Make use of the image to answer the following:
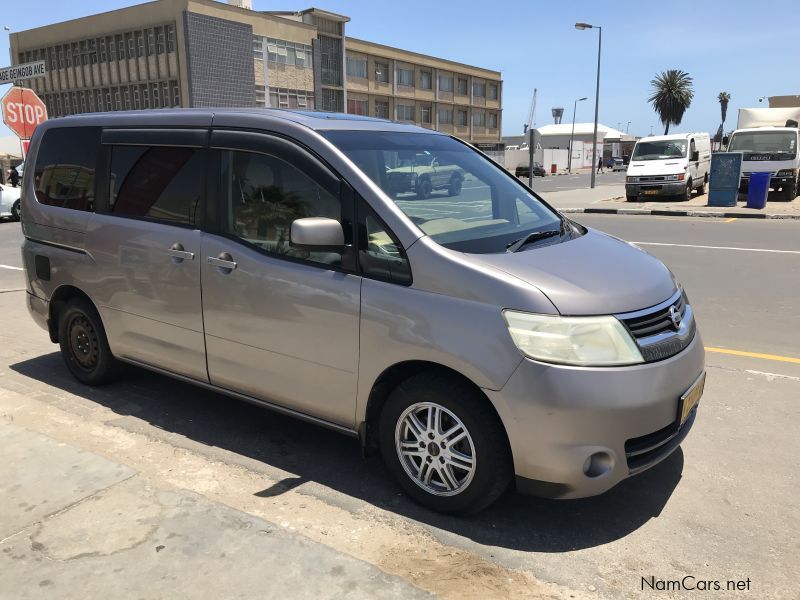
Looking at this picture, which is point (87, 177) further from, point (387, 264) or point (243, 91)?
point (243, 91)

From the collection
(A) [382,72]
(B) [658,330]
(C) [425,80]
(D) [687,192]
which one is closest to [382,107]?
(A) [382,72]

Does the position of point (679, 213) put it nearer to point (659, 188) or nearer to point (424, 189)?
point (659, 188)

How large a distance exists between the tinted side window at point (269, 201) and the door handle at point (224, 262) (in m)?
0.13

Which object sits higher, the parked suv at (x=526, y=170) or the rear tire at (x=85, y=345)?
the parked suv at (x=526, y=170)

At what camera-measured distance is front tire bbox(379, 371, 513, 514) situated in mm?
2842

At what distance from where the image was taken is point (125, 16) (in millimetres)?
53125

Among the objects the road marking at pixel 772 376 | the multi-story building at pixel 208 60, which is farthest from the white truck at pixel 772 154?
the multi-story building at pixel 208 60

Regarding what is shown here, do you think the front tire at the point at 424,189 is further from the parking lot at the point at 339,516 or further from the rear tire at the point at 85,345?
the rear tire at the point at 85,345

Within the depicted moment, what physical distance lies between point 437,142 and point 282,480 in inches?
88.4

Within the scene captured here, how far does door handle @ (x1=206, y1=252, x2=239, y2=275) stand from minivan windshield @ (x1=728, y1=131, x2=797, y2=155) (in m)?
21.4

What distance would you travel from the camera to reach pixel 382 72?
2729 inches

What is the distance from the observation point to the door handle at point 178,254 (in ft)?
12.4


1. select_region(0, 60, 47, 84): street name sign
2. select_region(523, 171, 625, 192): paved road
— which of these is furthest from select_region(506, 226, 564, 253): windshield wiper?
select_region(523, 171, 625, 192): paved road

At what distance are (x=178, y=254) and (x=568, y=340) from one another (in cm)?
235
